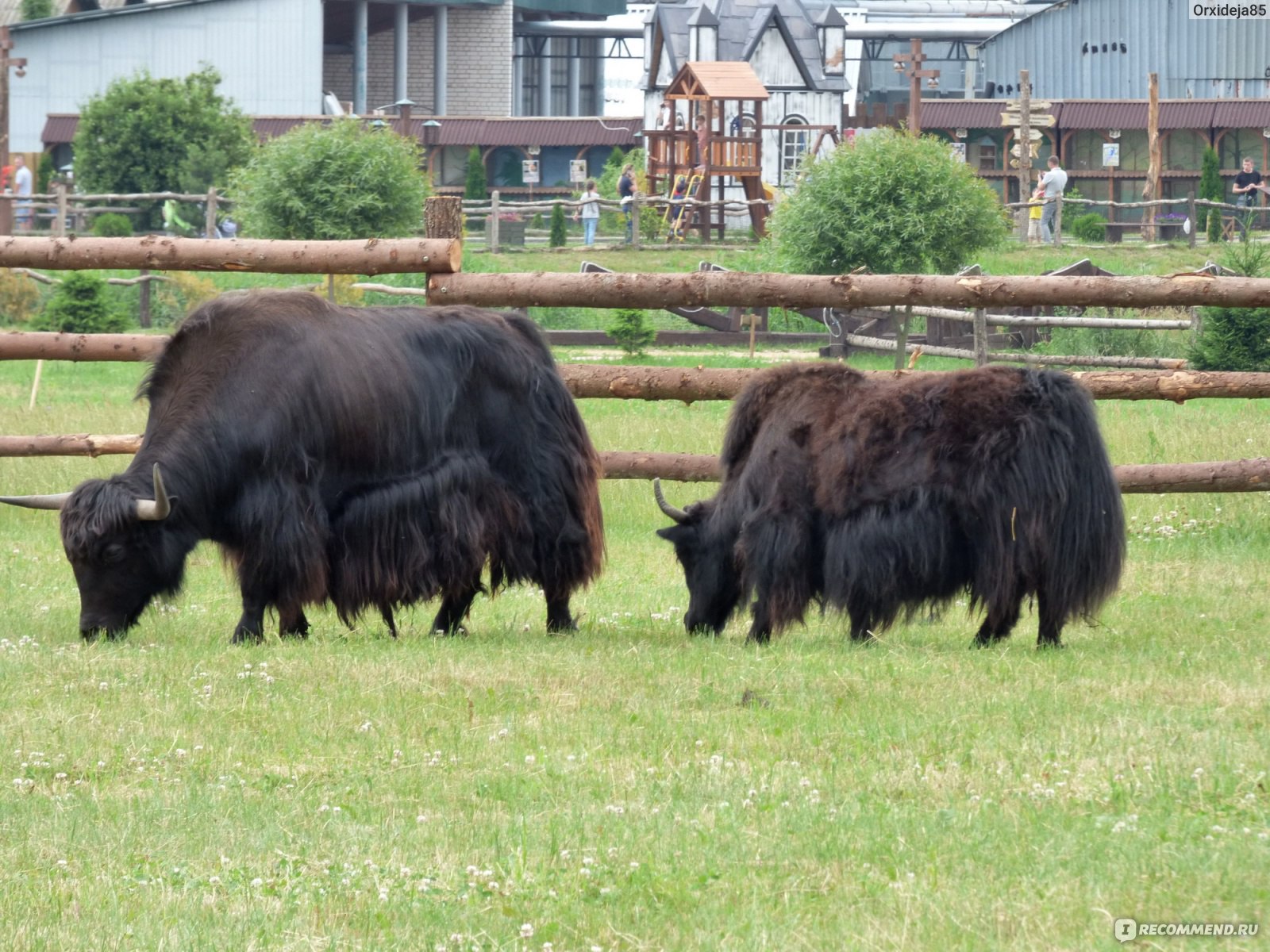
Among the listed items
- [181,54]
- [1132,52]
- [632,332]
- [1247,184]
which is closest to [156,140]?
[181,54]

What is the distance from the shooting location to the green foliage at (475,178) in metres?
48.2

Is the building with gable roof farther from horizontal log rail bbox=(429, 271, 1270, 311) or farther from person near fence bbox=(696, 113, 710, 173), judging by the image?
horizontal log rail bbox=(429, 271, 1270, 311)

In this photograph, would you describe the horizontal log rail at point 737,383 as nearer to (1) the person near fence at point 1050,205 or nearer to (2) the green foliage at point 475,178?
(1) the person near fence at point 1050,205

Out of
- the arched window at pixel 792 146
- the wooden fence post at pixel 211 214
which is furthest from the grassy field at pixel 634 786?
the arched window at pixel 792 146

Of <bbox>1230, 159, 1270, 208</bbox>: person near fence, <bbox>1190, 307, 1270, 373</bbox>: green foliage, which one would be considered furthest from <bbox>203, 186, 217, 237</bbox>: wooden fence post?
<bbox>1230, 159, 1270, 208</bbox>: person near fence

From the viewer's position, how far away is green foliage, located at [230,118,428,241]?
29094 mm

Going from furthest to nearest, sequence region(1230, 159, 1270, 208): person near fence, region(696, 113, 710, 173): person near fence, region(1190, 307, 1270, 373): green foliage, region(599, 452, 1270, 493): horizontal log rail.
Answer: region(696, 113, 710, 173): person near fence → region(1230, 159, 1270, 208): person near fence → region(1190, 307, 1270, 373): green foliage → region(599, 452, 1270, 493): horizontal log rail

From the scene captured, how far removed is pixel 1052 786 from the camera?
4852mm

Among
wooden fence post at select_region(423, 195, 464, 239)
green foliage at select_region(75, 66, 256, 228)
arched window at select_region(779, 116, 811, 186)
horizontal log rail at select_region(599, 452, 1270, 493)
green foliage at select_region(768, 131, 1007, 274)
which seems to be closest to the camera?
horizontal log rail at select_region(599, 452, 1270, 493)

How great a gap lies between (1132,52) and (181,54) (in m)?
28.9

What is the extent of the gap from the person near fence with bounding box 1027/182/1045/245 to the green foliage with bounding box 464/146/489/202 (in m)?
15.3

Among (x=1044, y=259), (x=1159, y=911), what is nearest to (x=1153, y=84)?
(x=1044, y=259)

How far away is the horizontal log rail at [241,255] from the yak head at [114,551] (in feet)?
8.13

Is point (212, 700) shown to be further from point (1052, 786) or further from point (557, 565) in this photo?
point (1052, 786)
